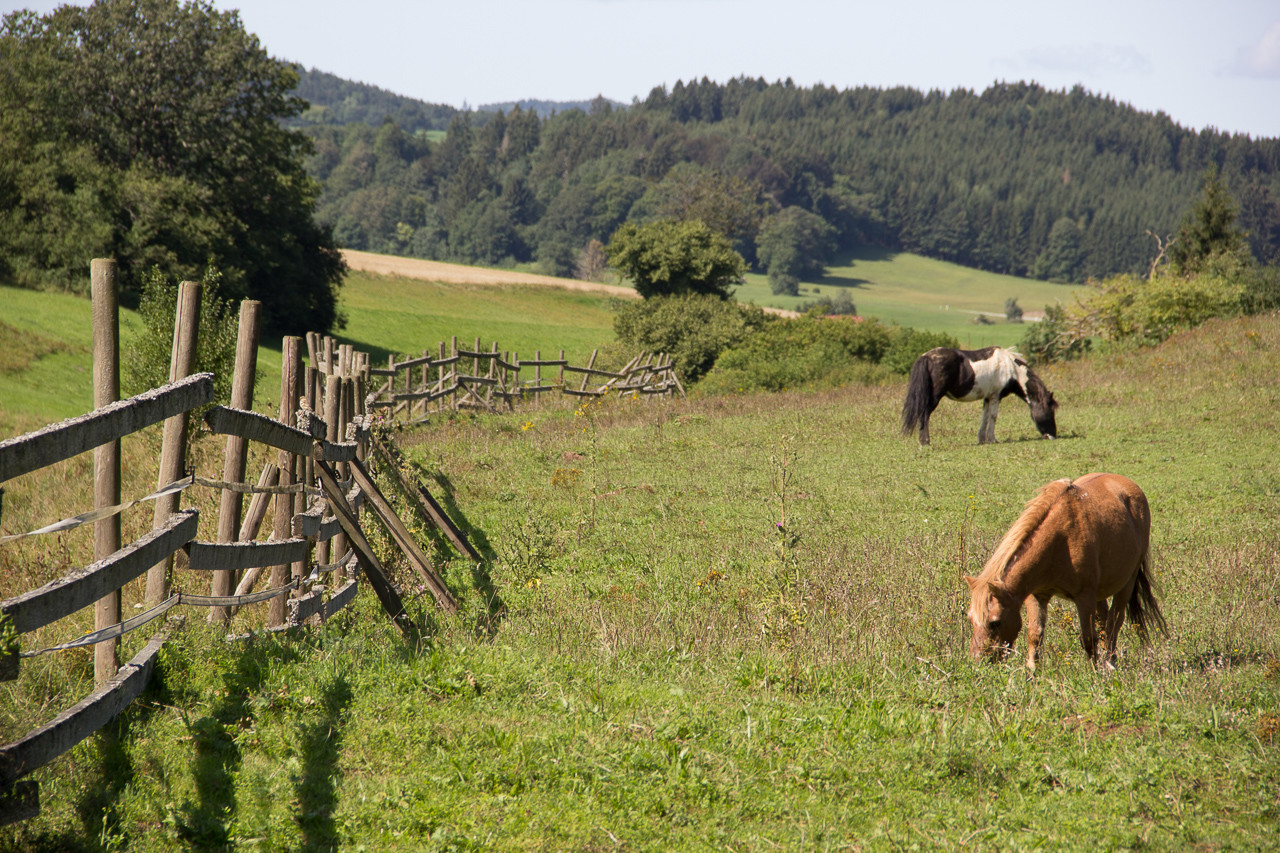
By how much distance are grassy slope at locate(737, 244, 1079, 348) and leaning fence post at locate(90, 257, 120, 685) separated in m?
71.5

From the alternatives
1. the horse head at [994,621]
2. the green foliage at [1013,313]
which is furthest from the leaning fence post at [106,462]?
the green foliage at [1013,313]

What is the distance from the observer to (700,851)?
135 inches

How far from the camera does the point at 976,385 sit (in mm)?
15844

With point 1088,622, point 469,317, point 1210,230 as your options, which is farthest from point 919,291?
point 1088,622

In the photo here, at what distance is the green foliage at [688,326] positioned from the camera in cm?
3353

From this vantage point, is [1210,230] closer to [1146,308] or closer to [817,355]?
[1146,308]

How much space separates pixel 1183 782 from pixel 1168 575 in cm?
412

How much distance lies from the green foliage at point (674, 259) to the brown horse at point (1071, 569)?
108ft

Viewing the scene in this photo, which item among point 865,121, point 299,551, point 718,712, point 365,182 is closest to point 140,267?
point 299,551

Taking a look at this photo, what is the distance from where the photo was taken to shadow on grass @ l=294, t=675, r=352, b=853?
11.4 feet

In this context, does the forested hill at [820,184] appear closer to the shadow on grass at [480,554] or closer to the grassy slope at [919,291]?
the grassy slope at [919,291]

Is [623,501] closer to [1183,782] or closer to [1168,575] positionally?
[1168,575]

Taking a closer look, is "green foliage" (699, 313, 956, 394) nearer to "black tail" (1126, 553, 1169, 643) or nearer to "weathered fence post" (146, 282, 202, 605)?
"black tail" (1126, 553, 1169, 643)

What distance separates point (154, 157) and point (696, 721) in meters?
40.9
